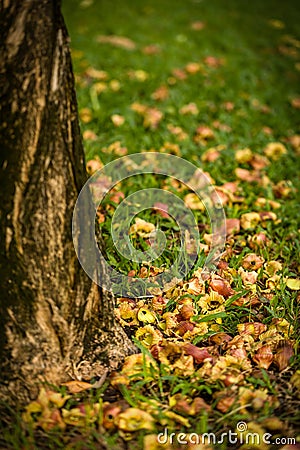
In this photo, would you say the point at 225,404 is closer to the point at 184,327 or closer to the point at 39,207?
the point at 184,327

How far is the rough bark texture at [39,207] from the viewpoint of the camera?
1.58 m

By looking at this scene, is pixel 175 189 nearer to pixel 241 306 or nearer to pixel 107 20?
pixel 241 306

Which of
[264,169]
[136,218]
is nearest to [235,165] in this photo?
[264,169]

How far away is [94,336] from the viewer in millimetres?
1886

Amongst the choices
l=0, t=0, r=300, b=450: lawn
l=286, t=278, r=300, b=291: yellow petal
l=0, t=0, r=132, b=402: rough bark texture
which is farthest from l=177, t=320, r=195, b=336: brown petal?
l=286, t=278, r=300, b=291: yellow petal

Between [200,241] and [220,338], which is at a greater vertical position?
[200,241]

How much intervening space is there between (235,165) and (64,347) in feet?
7.34

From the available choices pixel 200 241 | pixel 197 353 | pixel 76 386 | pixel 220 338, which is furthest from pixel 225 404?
pixel 200 241

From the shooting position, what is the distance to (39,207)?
167 cm

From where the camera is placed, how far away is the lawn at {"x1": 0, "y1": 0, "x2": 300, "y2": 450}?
168cm

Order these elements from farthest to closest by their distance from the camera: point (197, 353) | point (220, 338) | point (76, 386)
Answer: point (220, 338) → point (197, 353) → point (76, 386)

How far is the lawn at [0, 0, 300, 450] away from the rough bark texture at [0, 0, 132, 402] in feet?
0.53

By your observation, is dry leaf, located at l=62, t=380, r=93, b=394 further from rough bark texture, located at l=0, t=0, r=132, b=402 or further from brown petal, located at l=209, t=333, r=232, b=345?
brown petal, located at l=209, t=333, r=232, b=345

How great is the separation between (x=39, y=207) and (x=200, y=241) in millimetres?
1235
